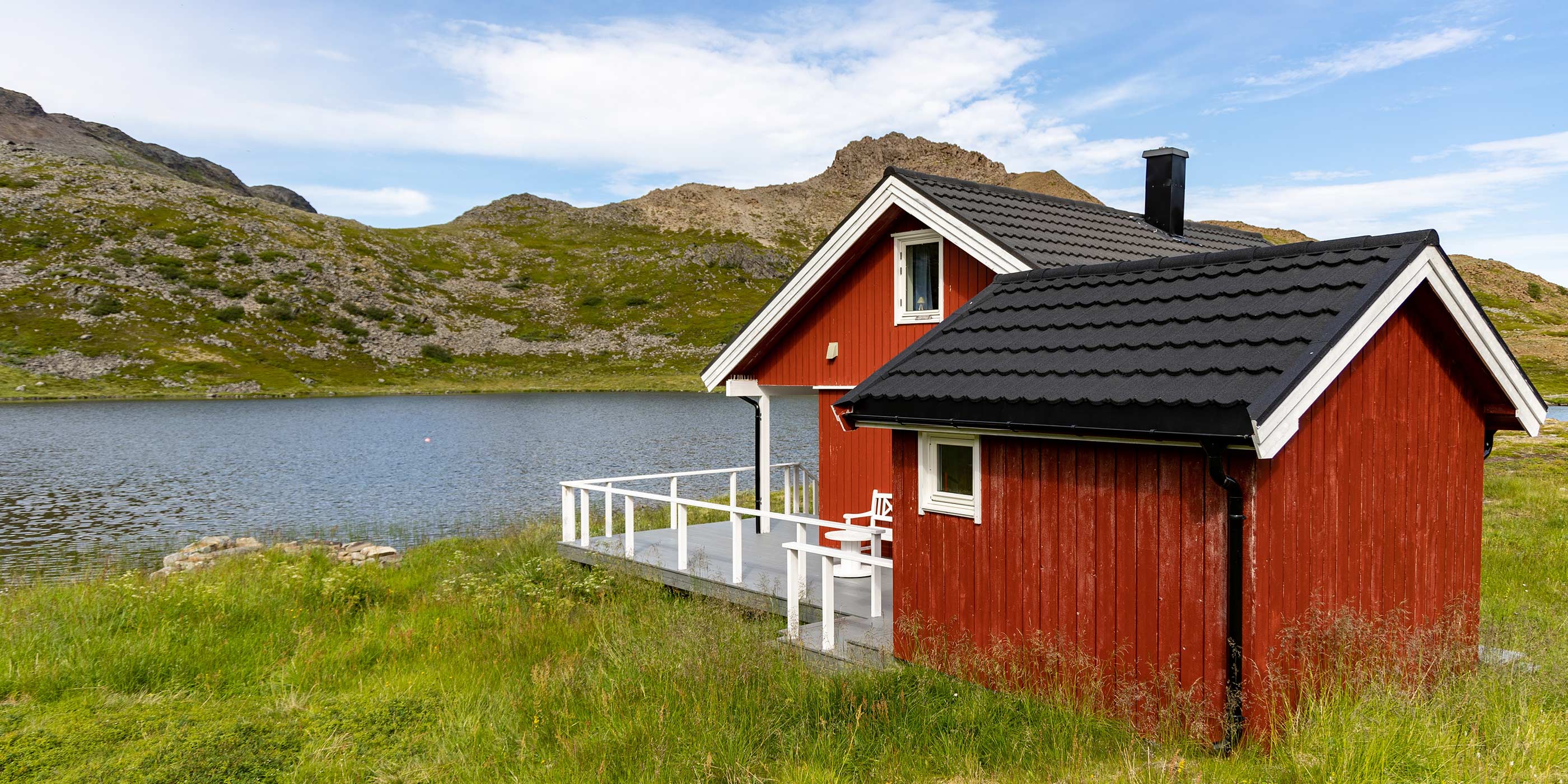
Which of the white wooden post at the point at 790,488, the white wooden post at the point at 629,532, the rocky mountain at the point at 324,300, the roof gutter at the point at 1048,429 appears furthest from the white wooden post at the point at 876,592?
the rocky mountain at the point at 324,300

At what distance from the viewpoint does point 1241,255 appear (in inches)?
288

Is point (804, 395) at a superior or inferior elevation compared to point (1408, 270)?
inferior

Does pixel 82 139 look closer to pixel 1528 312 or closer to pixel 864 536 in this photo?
pixel 864 536

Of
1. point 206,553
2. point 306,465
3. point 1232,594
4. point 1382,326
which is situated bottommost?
point 306,465

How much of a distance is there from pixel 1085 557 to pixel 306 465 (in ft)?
105

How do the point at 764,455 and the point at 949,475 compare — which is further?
the point at 764,455

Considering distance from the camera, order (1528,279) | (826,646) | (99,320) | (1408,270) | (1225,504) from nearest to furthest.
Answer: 1. (1225,504)
2. (1408,270)
3. (826,646)
4. (99,320)
5. (1528,279)

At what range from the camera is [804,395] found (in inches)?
593

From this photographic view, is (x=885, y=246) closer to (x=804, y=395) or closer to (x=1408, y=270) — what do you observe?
(x=804, y=395)

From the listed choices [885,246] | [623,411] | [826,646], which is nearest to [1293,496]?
[826,646]

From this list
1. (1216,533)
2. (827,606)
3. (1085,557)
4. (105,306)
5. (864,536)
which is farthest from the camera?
(105,306)

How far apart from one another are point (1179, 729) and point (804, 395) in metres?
9.69

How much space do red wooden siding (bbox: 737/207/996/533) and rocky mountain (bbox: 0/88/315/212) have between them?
152m

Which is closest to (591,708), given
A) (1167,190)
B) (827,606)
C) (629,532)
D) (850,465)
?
(827,606)
